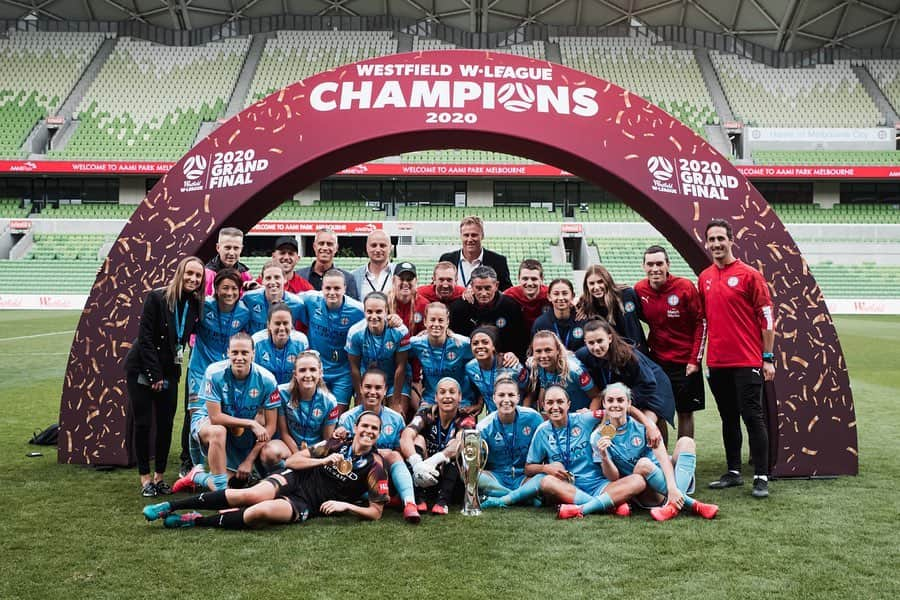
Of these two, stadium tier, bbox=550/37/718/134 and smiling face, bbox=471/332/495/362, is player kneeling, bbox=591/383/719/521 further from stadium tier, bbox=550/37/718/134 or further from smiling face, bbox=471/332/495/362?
stadium tier, bbox=550/37/718/134

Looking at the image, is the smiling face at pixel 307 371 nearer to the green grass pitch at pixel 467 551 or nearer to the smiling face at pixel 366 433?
the smiling face at pixel 366 433

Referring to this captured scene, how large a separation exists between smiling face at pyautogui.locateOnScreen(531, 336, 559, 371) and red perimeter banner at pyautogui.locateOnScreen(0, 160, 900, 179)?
25199 millimetres

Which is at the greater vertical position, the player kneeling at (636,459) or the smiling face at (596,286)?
the smiling face at (596,286)

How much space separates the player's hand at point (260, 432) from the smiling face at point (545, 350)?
1.72 m

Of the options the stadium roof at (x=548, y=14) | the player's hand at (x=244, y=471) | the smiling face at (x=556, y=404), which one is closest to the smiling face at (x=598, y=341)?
the smiling face at (x=556, y=404)

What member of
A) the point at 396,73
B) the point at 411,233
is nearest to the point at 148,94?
the point at 411,233

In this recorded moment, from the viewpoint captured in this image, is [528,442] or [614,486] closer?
[614,486]

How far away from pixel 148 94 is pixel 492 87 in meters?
31.9

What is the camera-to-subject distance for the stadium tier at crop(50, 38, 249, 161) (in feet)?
102

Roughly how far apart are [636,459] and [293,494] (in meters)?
2.01

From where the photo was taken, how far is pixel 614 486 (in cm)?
463

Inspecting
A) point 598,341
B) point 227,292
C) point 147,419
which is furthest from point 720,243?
point 147,419

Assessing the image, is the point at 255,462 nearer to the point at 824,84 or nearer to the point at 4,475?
the point at 4,475

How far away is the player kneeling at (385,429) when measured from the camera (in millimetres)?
4605
